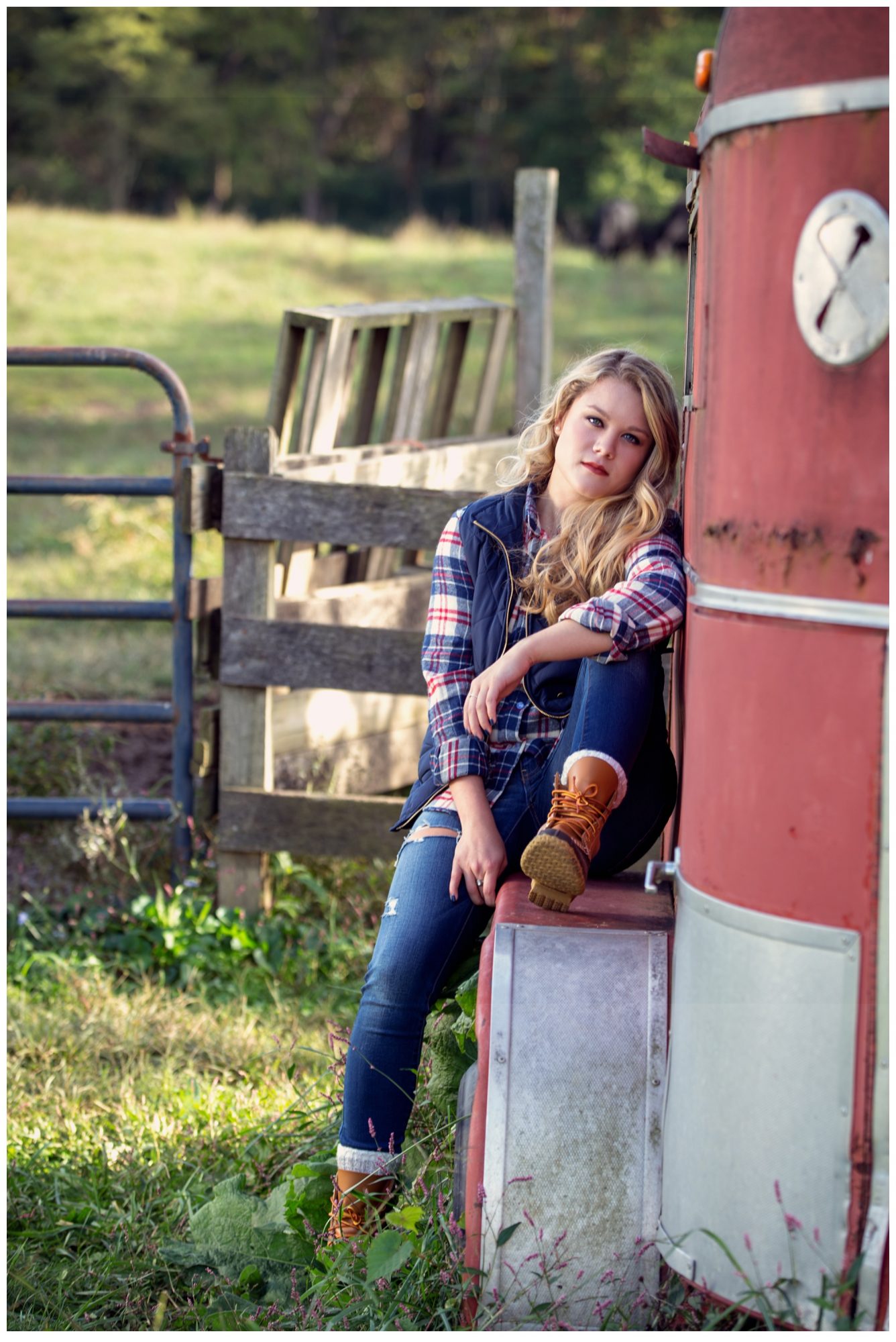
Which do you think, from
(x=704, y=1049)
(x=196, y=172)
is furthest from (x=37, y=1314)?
(x=196, y=172)

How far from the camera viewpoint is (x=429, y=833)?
2.50 meters

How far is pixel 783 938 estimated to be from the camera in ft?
5.75

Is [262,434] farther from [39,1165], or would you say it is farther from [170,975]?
[39,1165]

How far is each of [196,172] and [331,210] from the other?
12.7ft

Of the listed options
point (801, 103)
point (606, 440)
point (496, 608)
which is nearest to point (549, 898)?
point (496, 608)

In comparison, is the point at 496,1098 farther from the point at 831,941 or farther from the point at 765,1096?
the point at 831,941

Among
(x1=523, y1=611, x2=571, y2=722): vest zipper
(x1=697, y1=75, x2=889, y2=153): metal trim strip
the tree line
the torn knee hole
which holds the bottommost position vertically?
the torn knee hole

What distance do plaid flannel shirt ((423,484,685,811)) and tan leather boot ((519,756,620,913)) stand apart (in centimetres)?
23

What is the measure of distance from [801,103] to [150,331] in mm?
15543

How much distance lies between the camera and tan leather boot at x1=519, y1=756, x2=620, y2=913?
2.09 meters

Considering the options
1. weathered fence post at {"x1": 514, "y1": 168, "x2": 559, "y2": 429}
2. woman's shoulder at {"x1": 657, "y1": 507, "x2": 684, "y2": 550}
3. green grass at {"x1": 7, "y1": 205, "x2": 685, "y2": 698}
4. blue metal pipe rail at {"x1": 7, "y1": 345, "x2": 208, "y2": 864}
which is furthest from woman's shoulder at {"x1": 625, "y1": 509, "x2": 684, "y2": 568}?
green grass at {"x1": 7, "y1": 205, "x2": 685, "y2": 698}

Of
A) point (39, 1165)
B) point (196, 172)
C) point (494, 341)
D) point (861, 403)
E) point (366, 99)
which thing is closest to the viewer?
point (861, 403)

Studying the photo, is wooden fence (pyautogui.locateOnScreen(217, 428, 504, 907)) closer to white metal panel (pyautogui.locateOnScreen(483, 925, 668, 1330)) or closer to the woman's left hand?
the woman's left hand

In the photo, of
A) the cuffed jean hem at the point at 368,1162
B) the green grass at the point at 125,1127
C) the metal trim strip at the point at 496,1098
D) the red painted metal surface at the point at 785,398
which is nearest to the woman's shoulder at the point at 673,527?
the red painted metal surface at the point at 785,398
